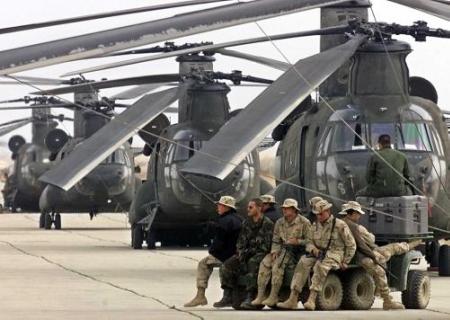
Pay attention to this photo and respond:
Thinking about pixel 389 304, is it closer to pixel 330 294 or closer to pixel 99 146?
pixel 330 294

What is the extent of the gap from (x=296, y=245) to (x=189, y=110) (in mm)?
14688

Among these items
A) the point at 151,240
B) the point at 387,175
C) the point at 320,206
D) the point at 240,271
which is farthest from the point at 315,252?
the point at 151,240

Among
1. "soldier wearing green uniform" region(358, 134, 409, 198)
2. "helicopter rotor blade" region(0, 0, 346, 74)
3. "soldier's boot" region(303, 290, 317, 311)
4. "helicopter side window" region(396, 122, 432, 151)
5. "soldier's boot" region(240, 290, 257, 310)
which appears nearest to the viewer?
"helicopter rotor blade" region(0, 0, 346, 74)

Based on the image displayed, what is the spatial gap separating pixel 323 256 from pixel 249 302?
1049mm

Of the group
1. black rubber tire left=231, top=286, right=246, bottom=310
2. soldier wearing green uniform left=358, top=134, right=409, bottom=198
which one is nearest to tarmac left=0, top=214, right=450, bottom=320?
black rubber tire left=231, top=286, right=246, bottom=310

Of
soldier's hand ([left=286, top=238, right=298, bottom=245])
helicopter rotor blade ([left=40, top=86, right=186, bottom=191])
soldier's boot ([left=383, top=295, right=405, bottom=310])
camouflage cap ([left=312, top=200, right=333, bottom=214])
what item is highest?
helicopter rotor blade ([left=40, top=86, right=186, bottom=191])

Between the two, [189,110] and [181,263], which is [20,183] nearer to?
[189,110]

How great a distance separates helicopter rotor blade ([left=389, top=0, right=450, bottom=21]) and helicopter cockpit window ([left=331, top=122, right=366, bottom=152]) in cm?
407

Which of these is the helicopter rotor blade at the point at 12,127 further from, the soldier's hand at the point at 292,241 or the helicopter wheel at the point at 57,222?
the soldier's hand at the point at 292,241

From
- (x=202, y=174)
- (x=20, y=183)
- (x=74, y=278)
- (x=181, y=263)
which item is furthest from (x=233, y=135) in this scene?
(x=20, y=183)

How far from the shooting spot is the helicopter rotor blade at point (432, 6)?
56.2 feet

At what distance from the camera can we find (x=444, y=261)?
75.1ft

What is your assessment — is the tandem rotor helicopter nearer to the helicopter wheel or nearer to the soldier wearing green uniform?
the soldier wearing green uniform

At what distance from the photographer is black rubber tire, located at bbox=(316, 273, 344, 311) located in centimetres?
1666
